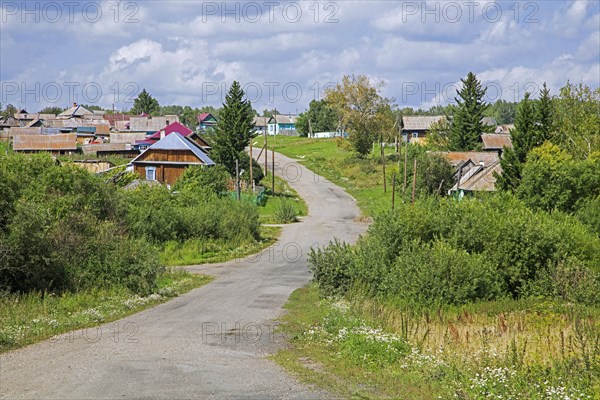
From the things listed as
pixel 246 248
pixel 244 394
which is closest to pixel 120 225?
pixel 246 248

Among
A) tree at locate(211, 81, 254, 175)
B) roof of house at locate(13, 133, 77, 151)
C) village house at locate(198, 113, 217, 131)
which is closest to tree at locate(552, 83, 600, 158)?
tree at locate(211, 81, 254, 175)

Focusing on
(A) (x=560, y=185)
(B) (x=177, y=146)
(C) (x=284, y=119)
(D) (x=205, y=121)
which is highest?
(C) (x=284, y=119)

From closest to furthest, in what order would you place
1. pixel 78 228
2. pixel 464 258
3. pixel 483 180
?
pixel 464 258 → pixel 78 228 → pixel 483 180

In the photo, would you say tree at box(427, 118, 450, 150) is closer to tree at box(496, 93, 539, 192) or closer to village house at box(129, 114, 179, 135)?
tree at box(496, 93, 539, 192)

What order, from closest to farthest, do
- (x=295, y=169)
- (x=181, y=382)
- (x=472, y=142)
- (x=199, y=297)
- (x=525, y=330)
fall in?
1. (x=181, y=382)
2. (x=525, y=330)
3. (x=199, y=297)
4. (x=472, y=142)
5. (x=295, y=169)

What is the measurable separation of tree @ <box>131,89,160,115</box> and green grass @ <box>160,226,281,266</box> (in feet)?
415

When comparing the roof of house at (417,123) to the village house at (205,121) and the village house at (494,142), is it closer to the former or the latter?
the village house at (494,142)

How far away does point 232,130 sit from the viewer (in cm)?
6825

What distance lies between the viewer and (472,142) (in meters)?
78.1

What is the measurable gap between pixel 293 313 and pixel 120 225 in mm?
13899

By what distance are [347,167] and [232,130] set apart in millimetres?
20905

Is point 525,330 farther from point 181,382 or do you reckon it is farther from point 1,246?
point 1,246

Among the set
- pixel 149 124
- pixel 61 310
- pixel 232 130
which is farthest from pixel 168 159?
pixel 149 124

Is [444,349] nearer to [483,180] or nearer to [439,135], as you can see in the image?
[483,180]
